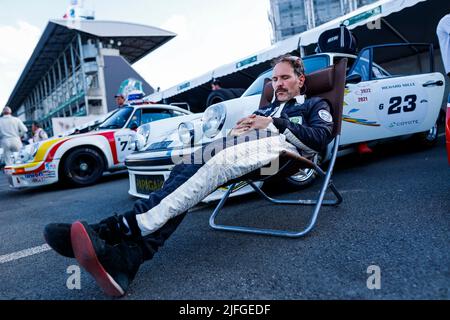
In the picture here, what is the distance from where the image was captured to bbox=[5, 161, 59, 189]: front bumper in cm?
459

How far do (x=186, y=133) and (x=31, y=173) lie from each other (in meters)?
3.25

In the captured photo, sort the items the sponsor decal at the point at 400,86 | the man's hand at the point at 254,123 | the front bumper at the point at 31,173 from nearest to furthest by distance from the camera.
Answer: the man's hand at the point at 254,123
the sponsor decal at the point at 400,86
the front bumper at the point at 31,173

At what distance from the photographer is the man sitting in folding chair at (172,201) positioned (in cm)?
116

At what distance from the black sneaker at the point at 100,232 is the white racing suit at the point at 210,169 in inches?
2.0

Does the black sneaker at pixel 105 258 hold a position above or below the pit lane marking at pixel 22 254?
above

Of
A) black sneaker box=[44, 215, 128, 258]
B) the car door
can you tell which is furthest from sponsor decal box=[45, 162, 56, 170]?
the car door

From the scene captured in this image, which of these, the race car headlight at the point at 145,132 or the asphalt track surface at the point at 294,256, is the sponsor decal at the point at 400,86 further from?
the race car headlight at the point at 145,132

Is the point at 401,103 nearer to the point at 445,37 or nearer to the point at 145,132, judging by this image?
the point at 445,37

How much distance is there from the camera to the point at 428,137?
4.49 meters

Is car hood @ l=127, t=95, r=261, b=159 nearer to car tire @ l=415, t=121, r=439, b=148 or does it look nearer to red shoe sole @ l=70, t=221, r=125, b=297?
red shoe sole @ l=70, t=221, r=125, b=297

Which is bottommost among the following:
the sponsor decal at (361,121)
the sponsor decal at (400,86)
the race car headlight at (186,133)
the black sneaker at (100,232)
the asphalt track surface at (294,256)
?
the asphalt track surface at (294,256)

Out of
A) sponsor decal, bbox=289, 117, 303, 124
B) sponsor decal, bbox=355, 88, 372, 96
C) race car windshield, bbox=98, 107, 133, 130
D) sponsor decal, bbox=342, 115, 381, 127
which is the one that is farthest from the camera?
race car windshield, bbox=98, 107, 133, 130

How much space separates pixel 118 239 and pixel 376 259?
110cm

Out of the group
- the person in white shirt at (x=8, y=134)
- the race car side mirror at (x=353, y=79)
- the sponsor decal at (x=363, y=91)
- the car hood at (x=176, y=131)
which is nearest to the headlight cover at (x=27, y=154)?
the car hood at (x=176, y=131)
